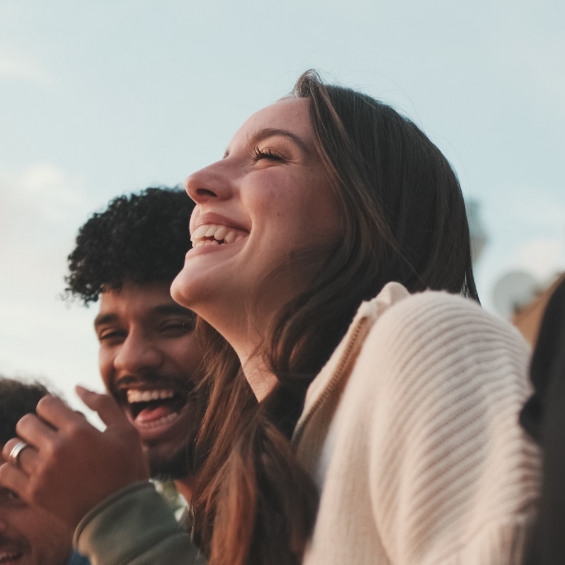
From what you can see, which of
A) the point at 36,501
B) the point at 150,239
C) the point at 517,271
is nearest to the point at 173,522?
the point at 36,501

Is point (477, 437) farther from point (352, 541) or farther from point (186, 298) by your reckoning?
point (186, 298)

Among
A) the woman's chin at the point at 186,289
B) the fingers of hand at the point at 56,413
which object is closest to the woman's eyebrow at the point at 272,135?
the woman's chin at the point at 186,289

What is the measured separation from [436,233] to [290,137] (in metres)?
0.51

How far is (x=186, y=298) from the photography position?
2.44m

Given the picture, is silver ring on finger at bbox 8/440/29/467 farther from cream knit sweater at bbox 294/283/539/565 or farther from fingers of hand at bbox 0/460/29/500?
cream knit sweater at bbox 294/283/539/565

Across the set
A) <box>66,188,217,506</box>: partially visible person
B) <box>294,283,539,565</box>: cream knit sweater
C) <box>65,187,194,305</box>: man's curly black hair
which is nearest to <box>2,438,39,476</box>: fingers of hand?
<box>294,283,539,565</box>: cream knit sweater

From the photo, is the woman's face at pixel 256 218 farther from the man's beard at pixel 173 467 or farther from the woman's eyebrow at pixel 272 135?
the man's beard at pixel 173 467

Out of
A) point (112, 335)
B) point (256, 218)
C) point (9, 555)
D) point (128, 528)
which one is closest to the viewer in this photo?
point (128, 528)

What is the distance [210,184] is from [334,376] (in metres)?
0.95

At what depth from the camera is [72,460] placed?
2201mm

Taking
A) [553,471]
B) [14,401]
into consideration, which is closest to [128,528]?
[553,471]

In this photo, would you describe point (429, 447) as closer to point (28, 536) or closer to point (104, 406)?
point (104, 406)

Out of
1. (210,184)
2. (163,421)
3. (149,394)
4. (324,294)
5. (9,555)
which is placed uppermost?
(210,184)

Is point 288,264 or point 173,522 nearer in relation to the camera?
point 173,522
